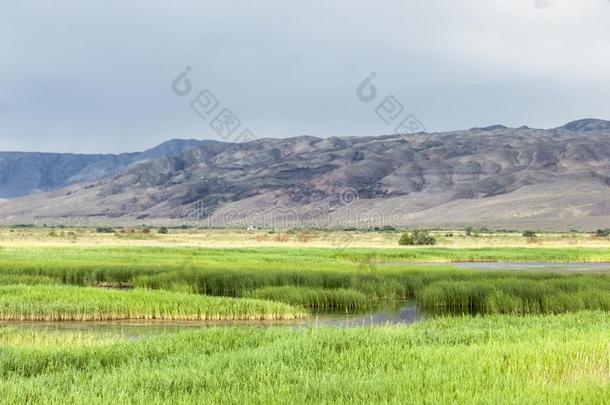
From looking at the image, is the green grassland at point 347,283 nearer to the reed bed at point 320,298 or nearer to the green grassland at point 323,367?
the reed bed at point 320,298

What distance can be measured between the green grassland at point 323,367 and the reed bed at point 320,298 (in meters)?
11.5

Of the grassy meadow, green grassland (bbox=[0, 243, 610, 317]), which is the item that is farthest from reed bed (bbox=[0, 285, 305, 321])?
green grassland (bbox=[0, 243, 610, 317])

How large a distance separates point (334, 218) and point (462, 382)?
591 ft

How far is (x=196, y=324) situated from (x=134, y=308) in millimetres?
2681

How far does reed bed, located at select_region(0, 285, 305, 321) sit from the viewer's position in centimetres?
2433

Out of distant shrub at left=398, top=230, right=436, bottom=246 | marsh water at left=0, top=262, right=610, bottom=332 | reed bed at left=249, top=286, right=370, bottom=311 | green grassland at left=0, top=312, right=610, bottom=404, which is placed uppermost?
distant shrub at left=398, top=230, right=436, bottom=246

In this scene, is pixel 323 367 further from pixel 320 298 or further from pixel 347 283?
pixel 347 283

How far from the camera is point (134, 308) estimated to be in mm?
24922

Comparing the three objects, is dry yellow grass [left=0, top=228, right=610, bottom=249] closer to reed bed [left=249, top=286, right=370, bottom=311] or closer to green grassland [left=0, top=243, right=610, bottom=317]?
green grassland [left=0, top=243, right=610, bottom=317]

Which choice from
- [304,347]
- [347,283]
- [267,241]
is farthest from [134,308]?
[267,241]

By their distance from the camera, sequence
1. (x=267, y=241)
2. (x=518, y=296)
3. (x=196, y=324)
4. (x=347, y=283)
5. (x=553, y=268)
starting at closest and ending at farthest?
(x=196, y=324) → (x=518, y=296) → (x=347, y=283) → (x=553, y=268) → (x=267, y=241)

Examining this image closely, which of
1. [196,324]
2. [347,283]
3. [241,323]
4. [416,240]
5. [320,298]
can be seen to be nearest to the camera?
[196,324]

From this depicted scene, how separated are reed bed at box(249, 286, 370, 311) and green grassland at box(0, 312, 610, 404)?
11469 mm

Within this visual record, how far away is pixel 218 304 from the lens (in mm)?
25438
